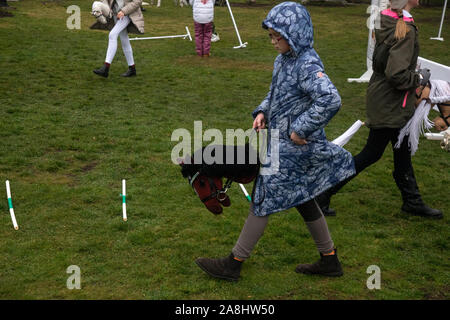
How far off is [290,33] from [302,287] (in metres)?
1.74

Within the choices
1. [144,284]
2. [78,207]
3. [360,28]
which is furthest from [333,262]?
[360,28]

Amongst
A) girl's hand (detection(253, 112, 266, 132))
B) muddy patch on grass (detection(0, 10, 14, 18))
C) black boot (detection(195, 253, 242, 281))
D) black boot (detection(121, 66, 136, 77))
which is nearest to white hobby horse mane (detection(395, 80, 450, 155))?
girl's hand (detection(253, 112, 266, 132))

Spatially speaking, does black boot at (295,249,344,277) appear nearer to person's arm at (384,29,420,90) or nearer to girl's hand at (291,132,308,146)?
girl's hand at (291,132,308,146)

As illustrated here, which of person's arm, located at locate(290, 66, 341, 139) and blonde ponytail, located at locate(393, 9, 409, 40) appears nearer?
person's arm, located at locate(290, 66, 341, 139)

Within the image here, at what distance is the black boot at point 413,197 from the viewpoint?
490 cm

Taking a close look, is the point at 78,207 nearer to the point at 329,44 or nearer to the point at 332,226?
the point at 332,226

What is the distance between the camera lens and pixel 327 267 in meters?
3.82

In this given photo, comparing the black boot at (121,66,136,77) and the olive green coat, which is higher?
the olive green coat

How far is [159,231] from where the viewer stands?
4.50 meters

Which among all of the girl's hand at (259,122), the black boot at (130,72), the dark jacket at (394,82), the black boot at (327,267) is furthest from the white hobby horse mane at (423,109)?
the black boot at (130,72)

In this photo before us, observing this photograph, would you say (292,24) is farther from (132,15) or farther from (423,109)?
(132,15)

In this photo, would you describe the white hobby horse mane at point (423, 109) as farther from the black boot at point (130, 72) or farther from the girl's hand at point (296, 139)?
the black boot at point (130, 72)

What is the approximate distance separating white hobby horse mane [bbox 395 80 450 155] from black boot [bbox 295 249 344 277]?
1381 mm

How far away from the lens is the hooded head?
3.21 meters
